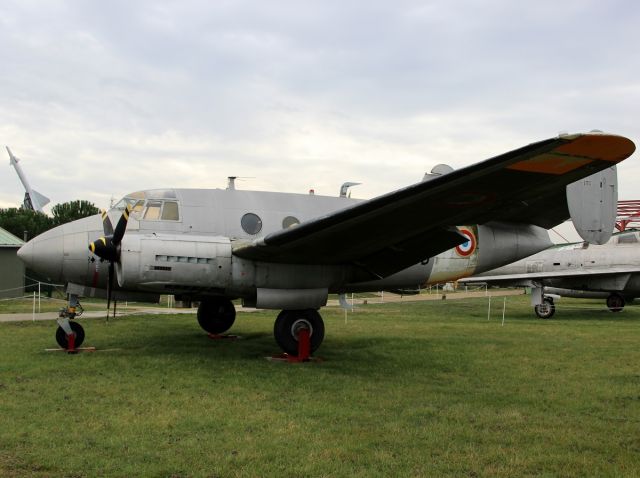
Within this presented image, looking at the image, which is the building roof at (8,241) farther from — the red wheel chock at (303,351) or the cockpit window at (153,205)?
the red wheel chock at (303,351)

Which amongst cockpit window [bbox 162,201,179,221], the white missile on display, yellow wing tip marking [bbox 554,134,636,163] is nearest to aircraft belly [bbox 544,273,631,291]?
cockpit window [bbox 162,201,179,221]

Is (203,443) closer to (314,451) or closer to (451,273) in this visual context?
(314,451)

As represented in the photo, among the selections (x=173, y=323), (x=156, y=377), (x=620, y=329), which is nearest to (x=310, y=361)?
(x=156, y=377)

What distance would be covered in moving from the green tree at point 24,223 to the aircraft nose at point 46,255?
4156 centimetres

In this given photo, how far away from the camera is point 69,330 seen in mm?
10469

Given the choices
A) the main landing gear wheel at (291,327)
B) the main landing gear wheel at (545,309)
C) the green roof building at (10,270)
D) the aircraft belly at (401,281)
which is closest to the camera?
the main landing gear wheel at (291,327)

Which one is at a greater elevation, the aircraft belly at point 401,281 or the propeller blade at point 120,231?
the propeller blade at point 120,231

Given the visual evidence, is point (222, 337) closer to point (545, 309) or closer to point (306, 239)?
point (306, 239)

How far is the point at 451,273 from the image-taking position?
1208cm

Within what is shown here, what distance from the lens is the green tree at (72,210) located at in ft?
164

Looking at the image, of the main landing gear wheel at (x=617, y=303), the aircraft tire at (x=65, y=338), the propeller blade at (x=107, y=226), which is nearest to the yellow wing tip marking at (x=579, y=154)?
the propeller blade at (x=107, y=226)

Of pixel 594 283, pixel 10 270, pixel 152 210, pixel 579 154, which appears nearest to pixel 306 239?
pixel 152 210

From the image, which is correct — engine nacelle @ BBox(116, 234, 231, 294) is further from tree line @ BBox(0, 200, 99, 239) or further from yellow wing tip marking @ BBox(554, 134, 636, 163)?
tree line @ BBox(0, 200, 99, 239)

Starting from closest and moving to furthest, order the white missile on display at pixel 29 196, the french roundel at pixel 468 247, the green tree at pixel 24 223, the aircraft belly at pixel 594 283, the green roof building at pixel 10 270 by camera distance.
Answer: the french roundel at pixel 468 247 → the aircraft belly at pixel 594 283 → the green roof building at pixel 10 270 → the green tree at pixel 24 223 → the white missile on display at pixel 29 196
